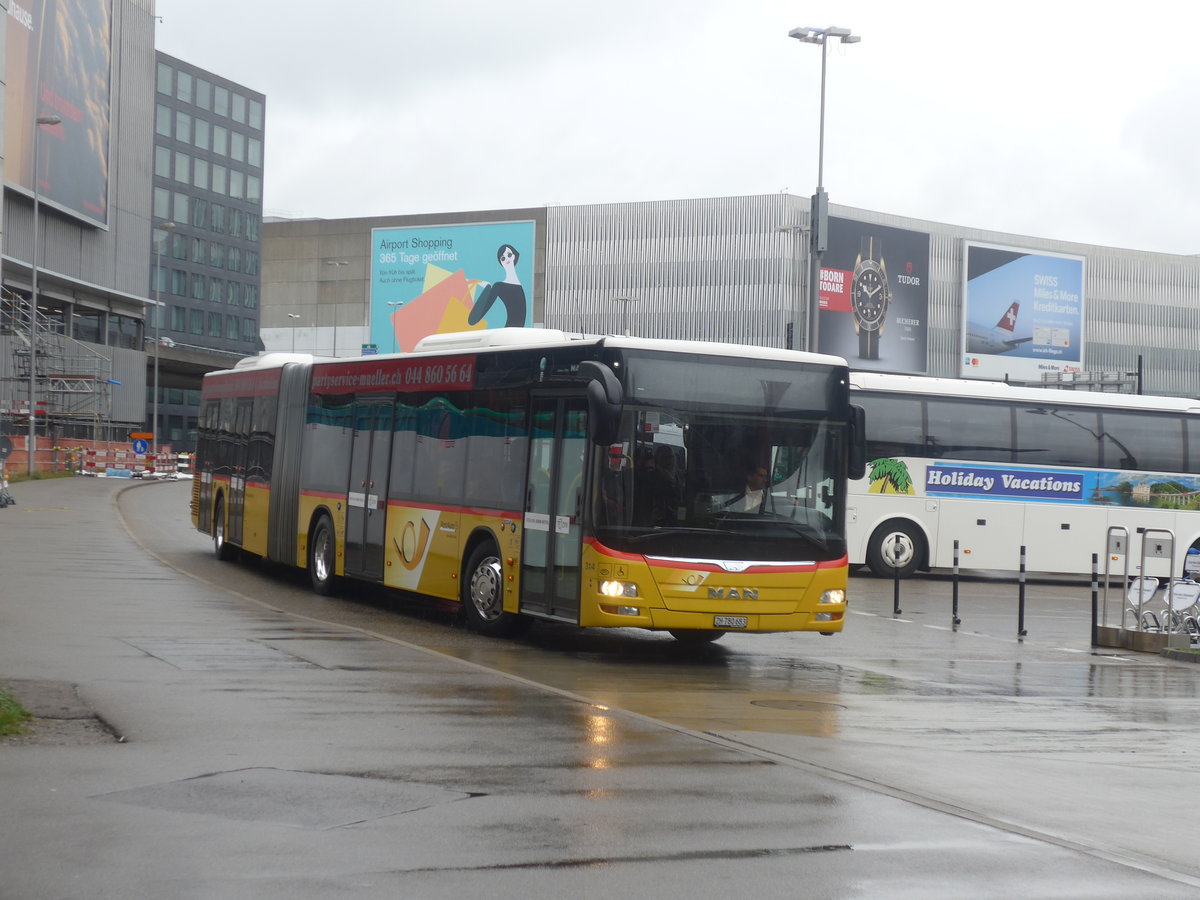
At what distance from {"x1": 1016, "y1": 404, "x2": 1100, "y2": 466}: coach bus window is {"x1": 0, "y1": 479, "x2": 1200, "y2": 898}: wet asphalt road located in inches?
497

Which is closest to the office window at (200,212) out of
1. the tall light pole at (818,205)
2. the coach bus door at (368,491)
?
the tall light pole at (818,205)

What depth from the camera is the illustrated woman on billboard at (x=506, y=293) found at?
84625 millimetres

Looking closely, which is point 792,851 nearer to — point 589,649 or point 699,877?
point 699,877

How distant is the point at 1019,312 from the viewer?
319 ft

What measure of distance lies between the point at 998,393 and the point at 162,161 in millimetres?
98837

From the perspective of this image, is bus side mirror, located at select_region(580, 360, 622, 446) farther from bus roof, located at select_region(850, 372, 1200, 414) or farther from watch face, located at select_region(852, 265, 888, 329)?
watch face, located at select_region(852, 265, 888, 329)

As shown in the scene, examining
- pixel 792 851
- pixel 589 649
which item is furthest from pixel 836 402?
pixel 792 851

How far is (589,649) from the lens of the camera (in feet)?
50.2

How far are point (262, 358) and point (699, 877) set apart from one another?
19.0 m

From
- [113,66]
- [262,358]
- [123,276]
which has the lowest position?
[262,358]

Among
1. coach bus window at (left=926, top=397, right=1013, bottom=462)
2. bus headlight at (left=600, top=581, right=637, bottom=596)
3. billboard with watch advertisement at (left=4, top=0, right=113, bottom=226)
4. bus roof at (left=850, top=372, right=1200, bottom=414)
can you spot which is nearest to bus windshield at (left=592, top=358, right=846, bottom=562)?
bus headlight at (left=600, top=581, right=637, bottom=596)

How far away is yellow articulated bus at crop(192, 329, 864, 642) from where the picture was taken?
13.6 meters

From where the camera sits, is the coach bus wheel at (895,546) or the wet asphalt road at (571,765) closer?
the wet asphalt road at (571,765)

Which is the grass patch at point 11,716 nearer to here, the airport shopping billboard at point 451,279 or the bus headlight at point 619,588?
the bus headlight at point 619,588
